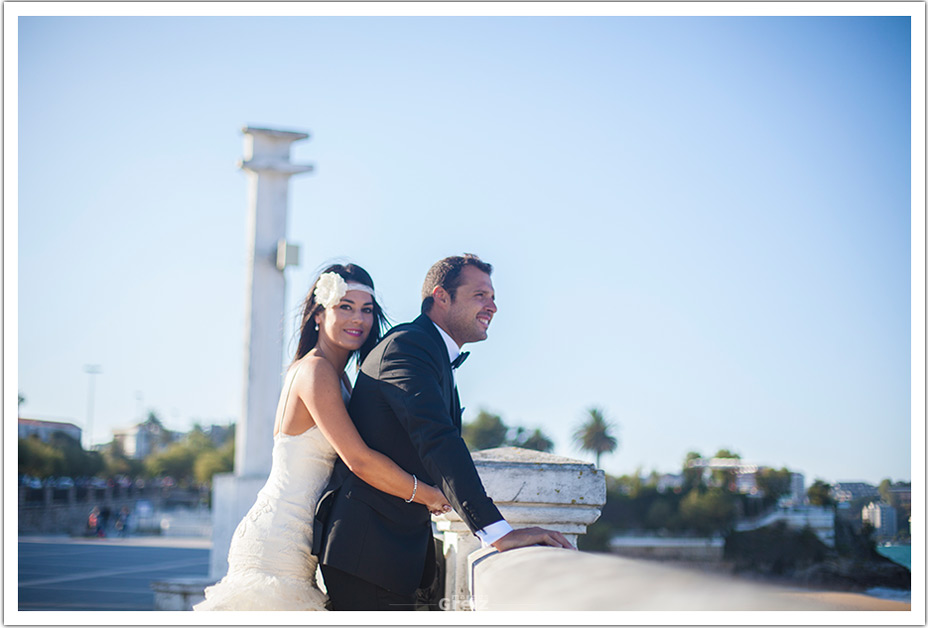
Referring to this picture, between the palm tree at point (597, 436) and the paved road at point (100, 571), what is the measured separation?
136ft

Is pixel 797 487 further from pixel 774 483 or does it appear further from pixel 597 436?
pixel 597 436

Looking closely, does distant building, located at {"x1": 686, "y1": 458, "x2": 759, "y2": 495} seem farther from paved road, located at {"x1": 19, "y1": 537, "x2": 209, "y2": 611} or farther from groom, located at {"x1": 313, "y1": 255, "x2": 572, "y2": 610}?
groom, located at {"x1": 313, "y1": 255, "x2": 572, "y2": 610}

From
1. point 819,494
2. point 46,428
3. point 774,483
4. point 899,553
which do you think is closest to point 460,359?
point 899,553

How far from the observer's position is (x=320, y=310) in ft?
10.9

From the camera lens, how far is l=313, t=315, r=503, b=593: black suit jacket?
255 centimetres

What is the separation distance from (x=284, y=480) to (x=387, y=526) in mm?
476

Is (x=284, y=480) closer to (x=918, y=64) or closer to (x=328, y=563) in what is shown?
(x=328, y=563)

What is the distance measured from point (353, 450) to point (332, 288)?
2.59ft

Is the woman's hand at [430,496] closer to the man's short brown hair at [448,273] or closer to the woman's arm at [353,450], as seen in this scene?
the woman's arm at [353,450]

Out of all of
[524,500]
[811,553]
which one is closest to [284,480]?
[524,500]

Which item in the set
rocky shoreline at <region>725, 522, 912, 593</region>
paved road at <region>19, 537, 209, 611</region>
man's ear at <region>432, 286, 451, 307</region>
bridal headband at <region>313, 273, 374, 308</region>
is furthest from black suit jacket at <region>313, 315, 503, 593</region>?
paved road at <region>19, 537, 209, 611</region>

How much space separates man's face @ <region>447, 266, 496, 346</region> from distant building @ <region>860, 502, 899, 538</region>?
14.3 ft

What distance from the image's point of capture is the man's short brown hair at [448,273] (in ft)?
9.68

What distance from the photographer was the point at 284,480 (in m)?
2.98
